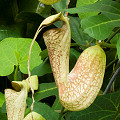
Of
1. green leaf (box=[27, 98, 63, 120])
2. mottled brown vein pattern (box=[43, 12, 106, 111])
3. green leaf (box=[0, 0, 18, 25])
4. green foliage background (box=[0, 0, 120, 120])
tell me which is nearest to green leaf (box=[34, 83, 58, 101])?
green foliage background (box=[0, 0, 120, 120])

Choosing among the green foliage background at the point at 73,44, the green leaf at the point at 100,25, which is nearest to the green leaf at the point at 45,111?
the green foliage background at the point at 73,44

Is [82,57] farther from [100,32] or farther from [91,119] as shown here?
[91,119]

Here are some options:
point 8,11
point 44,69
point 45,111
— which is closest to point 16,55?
point 44,69

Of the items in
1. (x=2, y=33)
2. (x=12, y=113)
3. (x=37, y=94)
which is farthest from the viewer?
(x=2, y=33)

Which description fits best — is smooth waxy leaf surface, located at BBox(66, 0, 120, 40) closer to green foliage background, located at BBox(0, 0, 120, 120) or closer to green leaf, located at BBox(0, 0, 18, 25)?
green foliage background, located at BBox(0, 0, 120, 120)

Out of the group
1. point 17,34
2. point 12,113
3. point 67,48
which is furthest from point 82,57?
point 17,34

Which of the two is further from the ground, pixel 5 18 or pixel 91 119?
pixel 5 18

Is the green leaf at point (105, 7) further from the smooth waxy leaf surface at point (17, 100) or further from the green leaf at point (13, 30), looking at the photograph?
the green leaf at point (13, 30)
